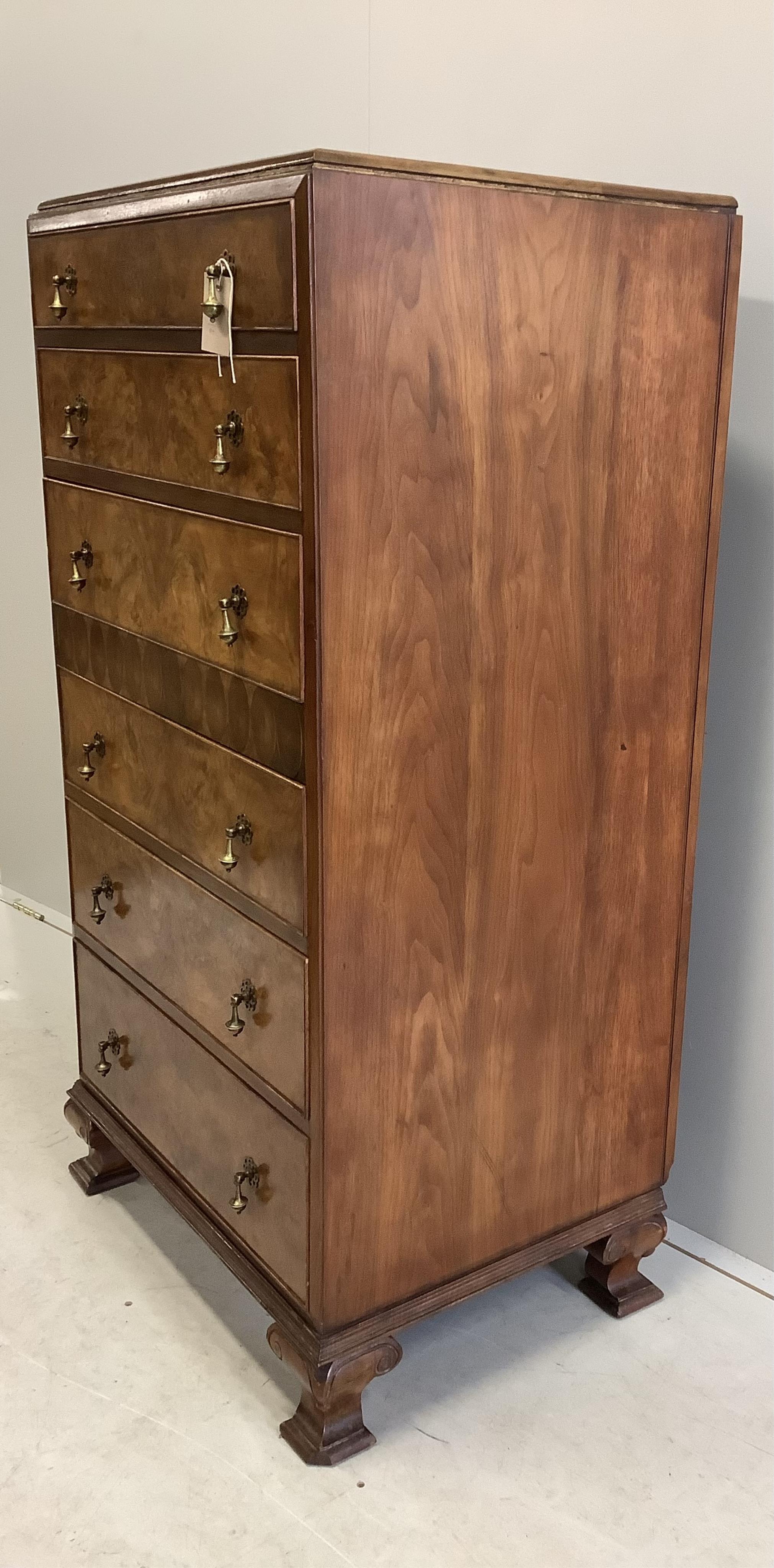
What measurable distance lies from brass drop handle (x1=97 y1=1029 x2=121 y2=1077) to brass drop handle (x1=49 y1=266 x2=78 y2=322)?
0.95m

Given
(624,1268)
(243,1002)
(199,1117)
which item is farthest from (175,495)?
(624,1268)

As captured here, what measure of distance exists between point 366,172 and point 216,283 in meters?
0.20

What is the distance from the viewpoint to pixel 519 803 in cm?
148

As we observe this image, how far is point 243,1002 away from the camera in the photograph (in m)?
1.53

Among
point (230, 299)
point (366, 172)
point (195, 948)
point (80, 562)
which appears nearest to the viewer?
point (366, 172)

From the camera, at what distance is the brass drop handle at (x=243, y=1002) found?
1.51 metres

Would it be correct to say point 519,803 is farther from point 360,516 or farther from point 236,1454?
point 236,1454

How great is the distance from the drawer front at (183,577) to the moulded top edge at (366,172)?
32 centimetres

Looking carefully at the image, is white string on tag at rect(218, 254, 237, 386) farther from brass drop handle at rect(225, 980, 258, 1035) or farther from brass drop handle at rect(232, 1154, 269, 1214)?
brass drop handle at rect(232, 1154, 269, 1214)

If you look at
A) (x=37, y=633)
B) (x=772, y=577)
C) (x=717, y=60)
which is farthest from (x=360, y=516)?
(x=37, y=633)

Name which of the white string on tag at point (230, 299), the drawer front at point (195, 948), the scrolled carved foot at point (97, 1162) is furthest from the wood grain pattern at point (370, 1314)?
the white string on tag at point (230, 299)

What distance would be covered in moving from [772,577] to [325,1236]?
3.12ft

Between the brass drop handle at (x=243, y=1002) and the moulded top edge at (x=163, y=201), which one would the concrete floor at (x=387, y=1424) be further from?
the moulded top edge at (x=163, y=201)

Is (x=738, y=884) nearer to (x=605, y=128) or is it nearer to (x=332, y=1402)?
(x=332, y=1402)
